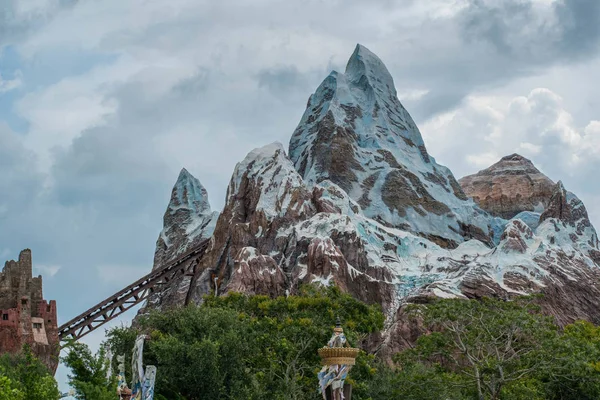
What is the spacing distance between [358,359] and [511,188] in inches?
3666

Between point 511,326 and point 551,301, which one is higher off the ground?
point 551,301

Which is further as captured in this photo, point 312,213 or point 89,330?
point 312,213

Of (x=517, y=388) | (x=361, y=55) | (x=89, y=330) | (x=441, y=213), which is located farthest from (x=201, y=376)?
(x=361, y=55)

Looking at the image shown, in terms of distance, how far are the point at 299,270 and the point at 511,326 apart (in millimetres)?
28801

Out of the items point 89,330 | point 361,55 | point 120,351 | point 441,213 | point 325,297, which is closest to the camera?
point 120,351

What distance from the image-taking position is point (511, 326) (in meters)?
53.8

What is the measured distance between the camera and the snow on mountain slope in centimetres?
10544

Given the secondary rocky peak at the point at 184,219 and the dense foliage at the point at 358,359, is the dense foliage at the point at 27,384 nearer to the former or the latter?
the dense foliage at the point at 358,359

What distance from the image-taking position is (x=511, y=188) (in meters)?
143

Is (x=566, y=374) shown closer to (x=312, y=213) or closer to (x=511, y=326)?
(x=511, y=326)

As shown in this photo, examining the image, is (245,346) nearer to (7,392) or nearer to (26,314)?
(26,314)

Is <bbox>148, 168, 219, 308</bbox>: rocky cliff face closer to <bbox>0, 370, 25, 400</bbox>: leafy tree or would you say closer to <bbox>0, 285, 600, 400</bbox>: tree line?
<bbox>0, 285, 600, 400</bbox>: tree line

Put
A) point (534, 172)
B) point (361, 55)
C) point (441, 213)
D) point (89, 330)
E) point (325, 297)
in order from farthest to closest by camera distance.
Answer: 1. point (534, 172)
2. point (361, 55)
3. point (441, 213)
4. point (89, 330)
5. point (325, 297)

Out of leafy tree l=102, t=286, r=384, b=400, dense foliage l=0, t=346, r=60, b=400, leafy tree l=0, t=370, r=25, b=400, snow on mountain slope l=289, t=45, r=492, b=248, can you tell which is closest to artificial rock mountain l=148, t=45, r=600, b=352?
snow on mountain slope l=289, t=45, r=492, b=248
